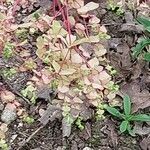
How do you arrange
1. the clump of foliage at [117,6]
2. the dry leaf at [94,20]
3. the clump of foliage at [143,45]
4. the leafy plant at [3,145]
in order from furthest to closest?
the clump of foliage at [117,6] → the dry leaf at [94,20] → the clump of foliage at [143,45] → the leafy plant at [3,145]

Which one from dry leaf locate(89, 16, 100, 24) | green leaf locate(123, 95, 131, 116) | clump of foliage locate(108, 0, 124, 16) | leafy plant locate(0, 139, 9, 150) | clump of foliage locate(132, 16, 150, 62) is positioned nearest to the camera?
leafy plant locate(0, 139, 9, 150)

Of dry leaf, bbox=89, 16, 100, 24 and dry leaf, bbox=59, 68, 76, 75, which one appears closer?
dry leaf, bbox=59, 68, 76, 75

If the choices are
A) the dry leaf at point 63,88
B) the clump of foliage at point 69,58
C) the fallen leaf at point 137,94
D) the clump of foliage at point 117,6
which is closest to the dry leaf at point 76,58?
the clump of foliage at point 69,58

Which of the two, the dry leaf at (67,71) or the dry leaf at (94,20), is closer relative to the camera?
the dry leaf at (67,71)

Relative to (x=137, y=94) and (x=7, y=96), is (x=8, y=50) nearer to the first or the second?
(x=7, y=96)

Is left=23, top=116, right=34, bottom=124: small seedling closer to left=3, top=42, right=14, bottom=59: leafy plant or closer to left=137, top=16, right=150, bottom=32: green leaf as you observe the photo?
left=3, top=42, right=14, bottom=59: leafy plant

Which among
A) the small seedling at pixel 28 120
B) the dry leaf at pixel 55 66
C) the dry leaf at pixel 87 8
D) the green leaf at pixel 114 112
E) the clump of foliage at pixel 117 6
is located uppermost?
the dry leaf at pixel 87 8

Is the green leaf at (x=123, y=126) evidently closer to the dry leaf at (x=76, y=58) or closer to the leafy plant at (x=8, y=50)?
the dry leaf at (x=76, y=58)

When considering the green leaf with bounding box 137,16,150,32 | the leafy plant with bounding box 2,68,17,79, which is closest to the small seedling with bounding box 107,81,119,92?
the green leaf with bounding box 137,16,150,32

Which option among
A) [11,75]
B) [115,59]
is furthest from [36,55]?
[115,59]

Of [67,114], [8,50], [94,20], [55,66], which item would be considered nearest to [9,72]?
[8,50]
